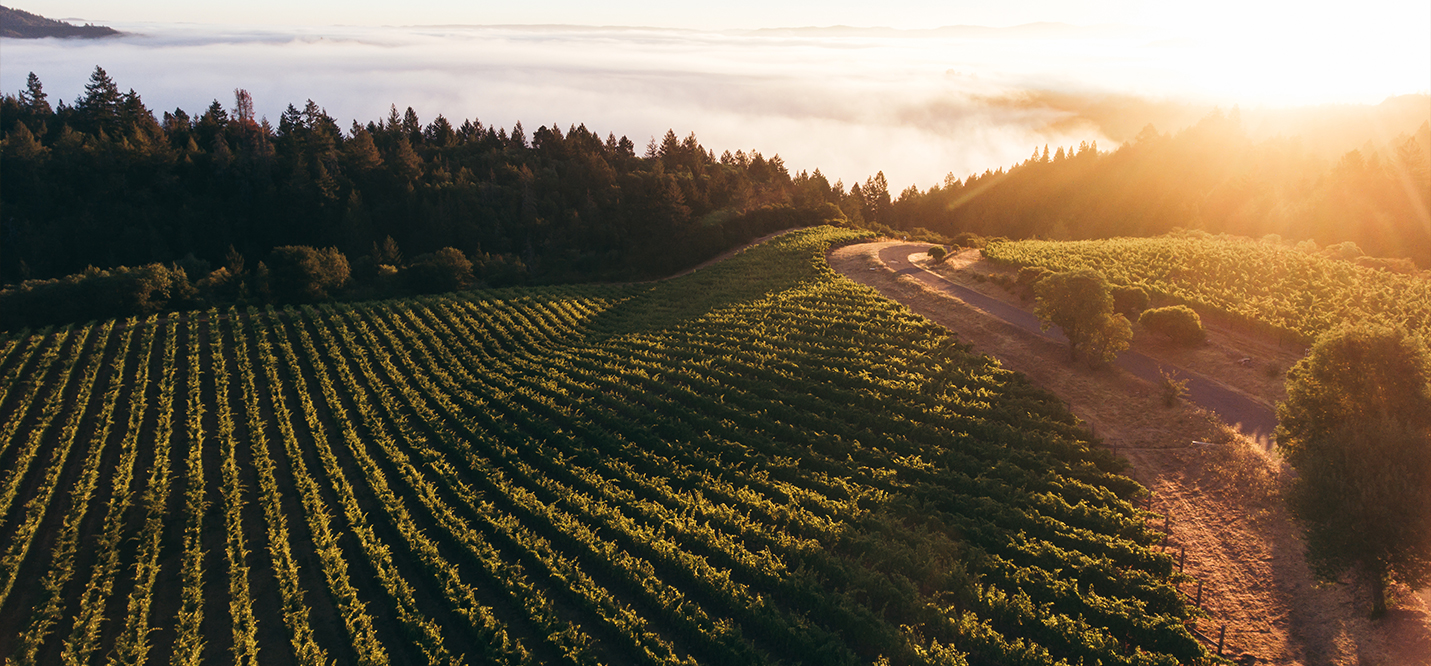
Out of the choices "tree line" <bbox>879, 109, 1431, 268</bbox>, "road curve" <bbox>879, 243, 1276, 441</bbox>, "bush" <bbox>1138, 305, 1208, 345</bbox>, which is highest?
"tree line" <bbox>879, 109, 1431, 268</bbox>

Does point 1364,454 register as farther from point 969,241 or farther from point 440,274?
point 440,274

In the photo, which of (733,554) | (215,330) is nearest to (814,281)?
(733,554)

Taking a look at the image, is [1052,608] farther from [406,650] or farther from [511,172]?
[511,172]

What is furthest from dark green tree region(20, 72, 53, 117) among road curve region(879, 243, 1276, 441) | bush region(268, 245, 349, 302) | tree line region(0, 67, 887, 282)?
road curve region(879, 243, 1276, 441)

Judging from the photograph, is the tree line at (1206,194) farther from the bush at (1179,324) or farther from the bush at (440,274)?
the bush at (440,274)

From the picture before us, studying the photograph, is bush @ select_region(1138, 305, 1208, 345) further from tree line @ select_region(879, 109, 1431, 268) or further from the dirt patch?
tree line @ select_region(879, 109, 1431, 268)

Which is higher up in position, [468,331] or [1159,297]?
[1159,297]
